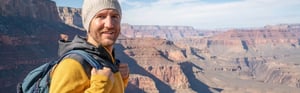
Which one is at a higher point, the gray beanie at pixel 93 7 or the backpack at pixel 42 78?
the gray beanie at pixel 93 7

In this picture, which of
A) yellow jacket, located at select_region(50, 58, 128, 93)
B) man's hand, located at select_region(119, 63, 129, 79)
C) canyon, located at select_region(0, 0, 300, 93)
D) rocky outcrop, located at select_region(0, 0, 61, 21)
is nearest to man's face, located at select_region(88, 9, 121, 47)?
yellow jacket, located at select_region(50, 58, 128, 93)

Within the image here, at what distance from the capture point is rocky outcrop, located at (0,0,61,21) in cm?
5872

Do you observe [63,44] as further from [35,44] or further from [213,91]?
[213,91]

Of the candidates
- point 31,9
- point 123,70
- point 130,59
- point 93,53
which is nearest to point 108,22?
point 93,53

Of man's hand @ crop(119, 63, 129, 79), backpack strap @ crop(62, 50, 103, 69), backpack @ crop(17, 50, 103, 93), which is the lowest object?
man's hand @ crop(119, 63, 129, 79)

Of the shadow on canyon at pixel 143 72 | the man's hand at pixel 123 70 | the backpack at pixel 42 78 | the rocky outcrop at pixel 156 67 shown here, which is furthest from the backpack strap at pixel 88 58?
the rocky outcrop at pixel 156 67

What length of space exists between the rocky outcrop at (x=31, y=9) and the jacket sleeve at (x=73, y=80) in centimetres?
5720

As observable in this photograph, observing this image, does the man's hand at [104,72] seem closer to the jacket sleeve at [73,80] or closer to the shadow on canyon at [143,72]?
the jacket sleeve at [73,80]

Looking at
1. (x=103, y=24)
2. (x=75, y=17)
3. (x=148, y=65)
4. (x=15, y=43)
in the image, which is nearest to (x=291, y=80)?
(x=148, y=65)

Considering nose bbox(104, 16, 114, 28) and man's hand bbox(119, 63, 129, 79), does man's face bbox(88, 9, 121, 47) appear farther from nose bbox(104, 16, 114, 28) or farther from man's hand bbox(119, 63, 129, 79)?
man's hand bbox(119, 63, 129, 79)

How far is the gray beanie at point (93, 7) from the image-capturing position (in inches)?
113

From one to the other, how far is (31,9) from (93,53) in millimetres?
69376

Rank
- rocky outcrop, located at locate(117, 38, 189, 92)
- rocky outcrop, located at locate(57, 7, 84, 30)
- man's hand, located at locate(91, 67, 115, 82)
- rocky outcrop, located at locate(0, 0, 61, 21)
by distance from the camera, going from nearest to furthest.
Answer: man's hand, located at locate(91, 67, 115, 82) < rocky outcrop, located at locate(0, 0, 61, 21) < rocky outcrop, located at locate(117, 38, 189, 92) < rocky outcrop, located at locate(57, 7, 84, 30)

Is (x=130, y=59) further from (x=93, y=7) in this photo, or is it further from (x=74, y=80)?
(x=74, y=80)
